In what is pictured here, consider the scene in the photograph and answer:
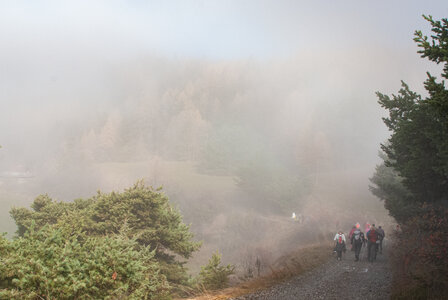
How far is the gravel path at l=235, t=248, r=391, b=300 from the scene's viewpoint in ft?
38.0

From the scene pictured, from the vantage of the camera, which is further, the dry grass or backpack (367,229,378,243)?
backpack (367,229,378,243)

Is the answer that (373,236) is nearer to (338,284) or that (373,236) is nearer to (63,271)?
(338,284)

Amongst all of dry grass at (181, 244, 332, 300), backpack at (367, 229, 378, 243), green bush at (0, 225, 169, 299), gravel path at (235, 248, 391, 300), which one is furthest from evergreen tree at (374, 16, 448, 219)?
green bush at (0, 225, 169, 299)

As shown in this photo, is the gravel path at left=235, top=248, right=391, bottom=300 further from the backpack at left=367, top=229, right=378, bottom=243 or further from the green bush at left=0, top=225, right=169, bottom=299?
the green bush at left=0, top=225, right=169, bottom=299

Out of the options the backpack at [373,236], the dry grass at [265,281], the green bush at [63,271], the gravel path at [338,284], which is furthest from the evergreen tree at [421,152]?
the green bush at [63,271]

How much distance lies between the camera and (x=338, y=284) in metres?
13.2

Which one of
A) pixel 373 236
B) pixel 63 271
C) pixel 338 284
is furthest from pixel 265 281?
pixel 63 271

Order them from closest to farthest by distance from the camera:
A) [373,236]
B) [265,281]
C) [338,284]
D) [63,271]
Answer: [63,271], [338,284], [265,281], [373,236]

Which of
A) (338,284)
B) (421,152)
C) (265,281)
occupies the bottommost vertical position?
(265,281)

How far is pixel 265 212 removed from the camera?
57.1 meters

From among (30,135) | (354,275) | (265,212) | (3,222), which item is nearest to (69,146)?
(3,222)

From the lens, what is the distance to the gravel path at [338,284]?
11570 millimetres

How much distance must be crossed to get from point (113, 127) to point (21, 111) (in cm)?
8598

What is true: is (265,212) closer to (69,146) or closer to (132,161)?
(132,161)
